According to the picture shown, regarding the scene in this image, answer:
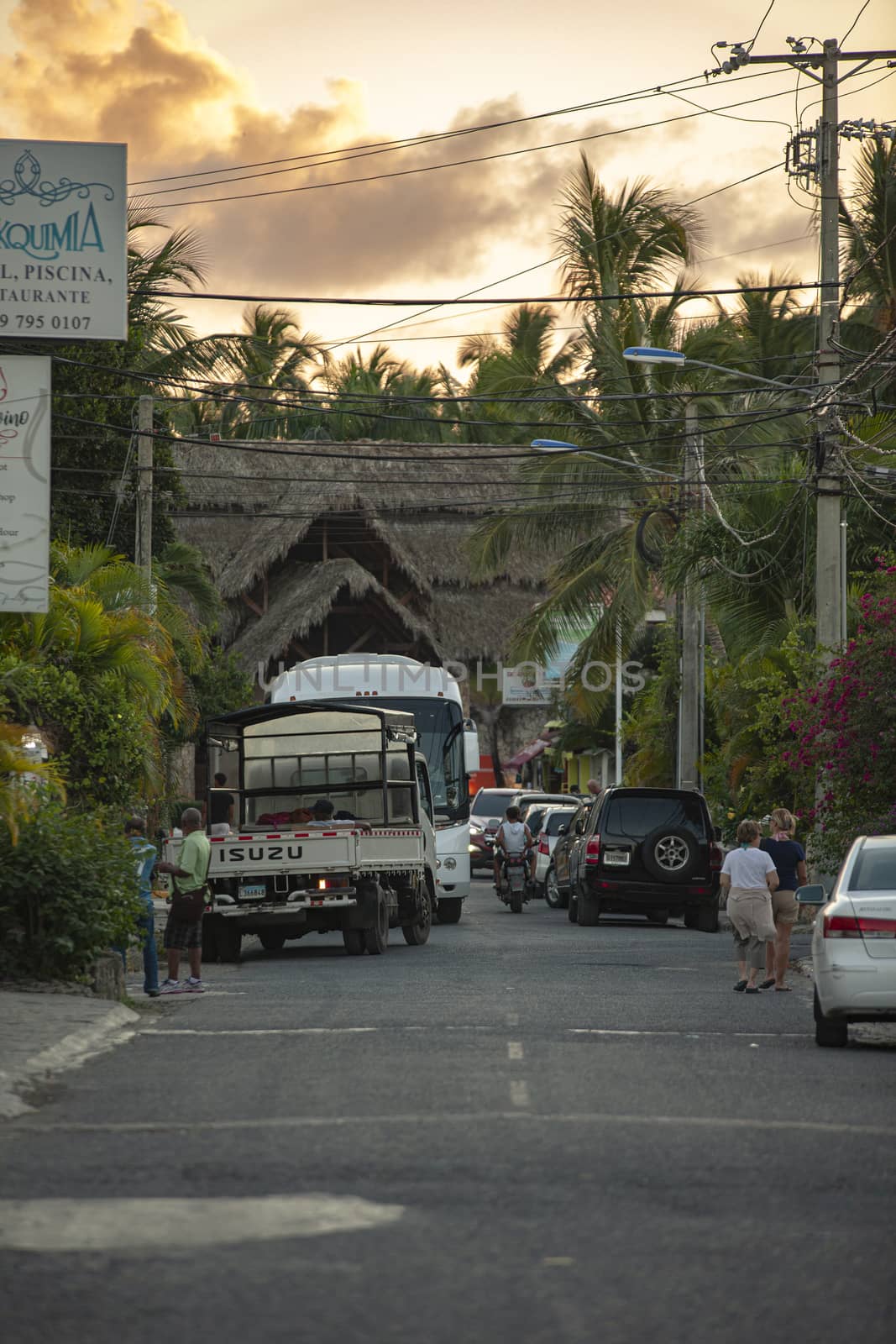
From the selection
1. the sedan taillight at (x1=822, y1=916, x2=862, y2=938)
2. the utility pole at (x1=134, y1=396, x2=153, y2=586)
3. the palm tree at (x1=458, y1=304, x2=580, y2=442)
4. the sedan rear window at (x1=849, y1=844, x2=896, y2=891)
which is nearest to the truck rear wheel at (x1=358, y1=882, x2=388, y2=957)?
the sedan rear window at (x1=849, y1=844, x2=896, y2=891)

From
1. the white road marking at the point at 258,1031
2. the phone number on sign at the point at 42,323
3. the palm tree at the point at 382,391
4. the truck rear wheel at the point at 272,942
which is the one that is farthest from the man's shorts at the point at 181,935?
the palm tree at the point at 382,391

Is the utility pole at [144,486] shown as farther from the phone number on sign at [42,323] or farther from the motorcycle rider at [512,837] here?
the phone number on sign at [42,323]

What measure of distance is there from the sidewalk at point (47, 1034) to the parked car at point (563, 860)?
1529cm

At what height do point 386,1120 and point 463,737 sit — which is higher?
point 463,737

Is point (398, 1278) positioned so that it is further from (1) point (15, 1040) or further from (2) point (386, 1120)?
(1) point (15, 1040)

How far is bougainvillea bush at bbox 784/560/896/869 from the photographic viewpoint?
21.5 meters

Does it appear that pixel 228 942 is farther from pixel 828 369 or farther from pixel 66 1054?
pixel 828 369

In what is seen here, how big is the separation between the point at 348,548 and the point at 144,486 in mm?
21885

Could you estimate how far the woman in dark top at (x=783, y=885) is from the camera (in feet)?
61.1

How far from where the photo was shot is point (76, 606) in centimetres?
2464

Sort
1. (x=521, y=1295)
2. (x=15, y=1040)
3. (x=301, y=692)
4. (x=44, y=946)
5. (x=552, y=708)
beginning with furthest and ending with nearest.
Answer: (x=552, y=708), (x=301, y=692), (x=44, y=946), (x=15, y=1040), (x=521, y=1295)

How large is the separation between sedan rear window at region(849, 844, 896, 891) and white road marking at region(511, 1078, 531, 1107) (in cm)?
386

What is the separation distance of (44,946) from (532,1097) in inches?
272

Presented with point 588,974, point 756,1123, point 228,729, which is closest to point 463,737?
point 228,729
